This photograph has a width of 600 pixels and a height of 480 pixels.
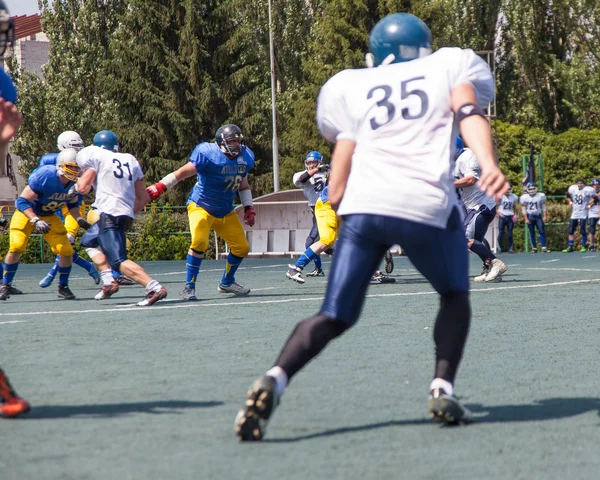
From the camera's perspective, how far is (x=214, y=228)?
38.9ft

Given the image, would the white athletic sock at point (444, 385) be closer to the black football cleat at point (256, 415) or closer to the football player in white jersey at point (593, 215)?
the black football cleat at point (256, 415)

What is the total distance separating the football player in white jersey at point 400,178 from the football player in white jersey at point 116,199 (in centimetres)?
623

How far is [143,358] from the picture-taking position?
6.62 meters

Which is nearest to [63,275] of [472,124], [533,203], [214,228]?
[214,228]

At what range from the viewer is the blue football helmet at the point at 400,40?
4641 millimetres

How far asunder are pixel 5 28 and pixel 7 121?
43 centimetres

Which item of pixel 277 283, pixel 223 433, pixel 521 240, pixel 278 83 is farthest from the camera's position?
pixel 278 83

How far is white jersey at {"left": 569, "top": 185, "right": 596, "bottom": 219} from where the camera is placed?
1136 inches

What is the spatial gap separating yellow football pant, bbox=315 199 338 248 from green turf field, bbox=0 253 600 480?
4.79 metres

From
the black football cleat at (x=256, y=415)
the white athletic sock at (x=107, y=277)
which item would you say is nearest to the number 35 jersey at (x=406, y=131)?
the black football cleat at (x=256, y=415)

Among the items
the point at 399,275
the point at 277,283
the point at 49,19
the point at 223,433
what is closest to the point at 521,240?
the point at 399,275

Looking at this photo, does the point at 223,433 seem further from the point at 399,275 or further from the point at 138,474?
the point at 399,275

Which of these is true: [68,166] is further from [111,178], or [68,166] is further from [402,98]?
[402,98]

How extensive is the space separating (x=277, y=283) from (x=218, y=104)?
29.8 meters
